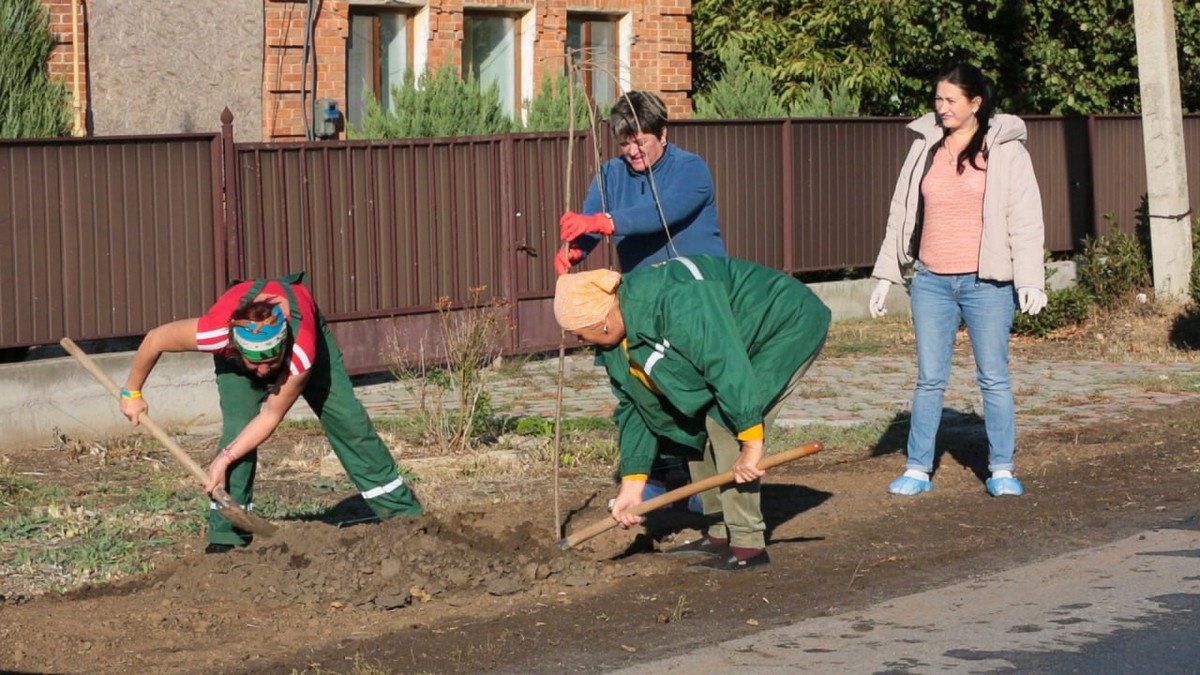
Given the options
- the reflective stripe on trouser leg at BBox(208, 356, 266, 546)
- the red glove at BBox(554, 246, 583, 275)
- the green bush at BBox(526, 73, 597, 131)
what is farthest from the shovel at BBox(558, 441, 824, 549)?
the green bush at BBox(526, 73, 597, 131)

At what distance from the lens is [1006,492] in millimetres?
8219

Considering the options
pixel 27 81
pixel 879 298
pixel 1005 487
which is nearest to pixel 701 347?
pixel 879 298

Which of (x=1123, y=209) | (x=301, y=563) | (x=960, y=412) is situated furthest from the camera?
(x=1123, y=209)

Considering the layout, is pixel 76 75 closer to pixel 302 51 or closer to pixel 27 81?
pixel 27 81

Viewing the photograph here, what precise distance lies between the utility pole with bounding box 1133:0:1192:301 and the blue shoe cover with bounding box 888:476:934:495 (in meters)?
6.73

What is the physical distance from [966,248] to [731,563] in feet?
6.84

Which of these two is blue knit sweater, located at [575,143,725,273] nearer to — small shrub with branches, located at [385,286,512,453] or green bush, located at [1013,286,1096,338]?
small shrub with branches, located at [385,286,512,453]

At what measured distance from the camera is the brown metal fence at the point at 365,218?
10188 millimetres

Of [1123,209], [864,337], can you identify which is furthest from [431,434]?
[1123,209]

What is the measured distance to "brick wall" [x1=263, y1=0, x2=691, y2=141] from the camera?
48.5 ft

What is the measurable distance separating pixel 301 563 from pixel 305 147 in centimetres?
559

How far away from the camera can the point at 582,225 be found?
6949 millimetres

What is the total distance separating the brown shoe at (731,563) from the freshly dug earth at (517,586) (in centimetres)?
4

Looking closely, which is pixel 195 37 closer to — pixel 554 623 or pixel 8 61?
pixel 8 61
